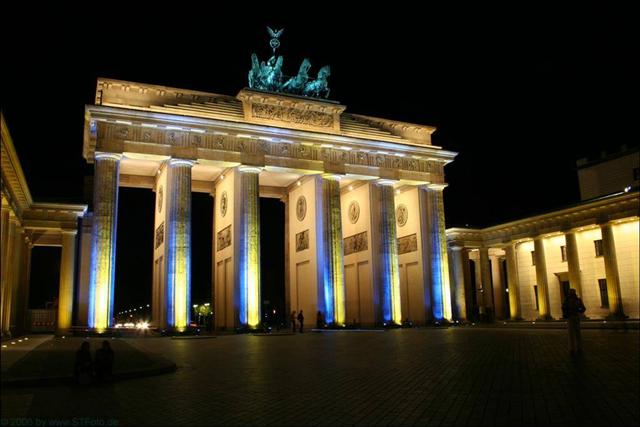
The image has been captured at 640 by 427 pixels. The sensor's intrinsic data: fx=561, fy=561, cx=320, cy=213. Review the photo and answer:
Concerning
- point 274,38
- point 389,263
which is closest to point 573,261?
point 389,263

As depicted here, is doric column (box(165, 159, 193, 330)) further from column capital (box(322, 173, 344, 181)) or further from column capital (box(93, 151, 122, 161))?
column capital (box(322, 173, 344, 181))

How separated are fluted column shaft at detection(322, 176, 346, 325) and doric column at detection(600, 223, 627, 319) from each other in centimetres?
2051

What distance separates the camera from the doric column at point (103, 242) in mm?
33312

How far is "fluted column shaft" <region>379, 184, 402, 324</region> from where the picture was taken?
1665 inches

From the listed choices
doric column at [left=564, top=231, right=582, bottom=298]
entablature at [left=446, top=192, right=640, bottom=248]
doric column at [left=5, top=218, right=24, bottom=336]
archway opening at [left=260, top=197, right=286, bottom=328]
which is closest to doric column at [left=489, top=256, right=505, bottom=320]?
entablature at [left=446, top=192, right=640, bottom=248]

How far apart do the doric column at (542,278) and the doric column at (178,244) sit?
100ft

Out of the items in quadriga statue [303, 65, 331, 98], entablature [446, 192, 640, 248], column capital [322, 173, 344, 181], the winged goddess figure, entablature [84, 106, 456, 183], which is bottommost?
entablature [446, 192, 640, 248]

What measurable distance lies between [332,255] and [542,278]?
66.7 ft

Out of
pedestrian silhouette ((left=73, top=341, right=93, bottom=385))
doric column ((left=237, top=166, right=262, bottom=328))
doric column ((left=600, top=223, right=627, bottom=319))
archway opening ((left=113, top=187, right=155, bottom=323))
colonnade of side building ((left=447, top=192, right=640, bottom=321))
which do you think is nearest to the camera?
pedestrian silhouette ((left=73, top=341, right=93, bottom=385))

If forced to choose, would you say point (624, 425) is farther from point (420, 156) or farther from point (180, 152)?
point (420, 156)

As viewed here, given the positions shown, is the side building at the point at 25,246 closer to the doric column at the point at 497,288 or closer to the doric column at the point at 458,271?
the doric column at the point at 458,271

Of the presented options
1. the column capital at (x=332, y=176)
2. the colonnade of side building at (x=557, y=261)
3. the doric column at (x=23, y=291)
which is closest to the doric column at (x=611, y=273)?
the colonnade of side building at (x=557, y=261)

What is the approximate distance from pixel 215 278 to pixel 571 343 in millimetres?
32582

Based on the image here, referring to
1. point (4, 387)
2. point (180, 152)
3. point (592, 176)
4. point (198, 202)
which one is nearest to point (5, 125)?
point (4, 387)
